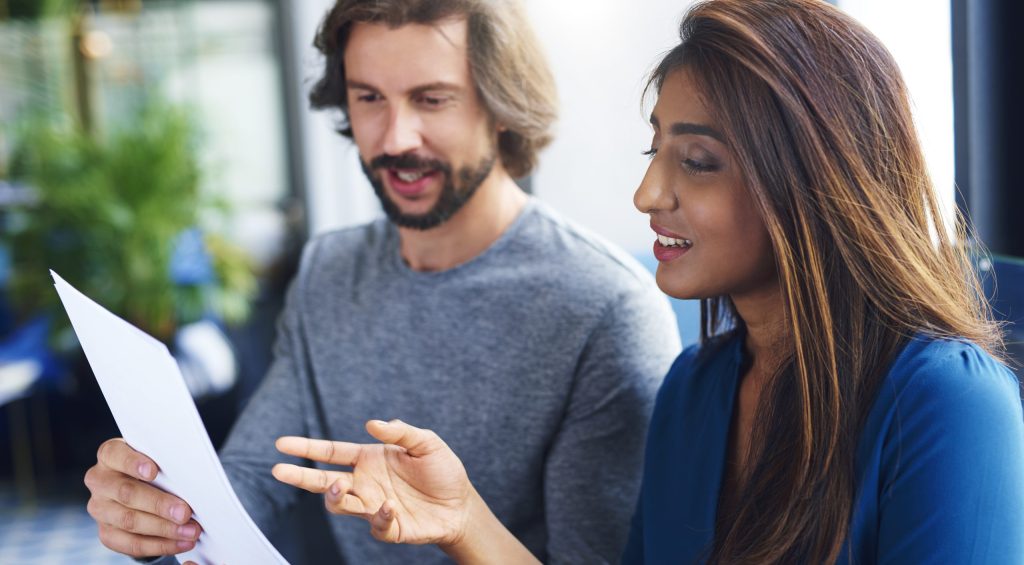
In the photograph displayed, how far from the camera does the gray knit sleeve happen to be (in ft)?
4.28

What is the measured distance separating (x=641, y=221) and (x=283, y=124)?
11.5 ft

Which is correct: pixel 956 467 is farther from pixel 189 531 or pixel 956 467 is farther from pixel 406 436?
pixel 189 531

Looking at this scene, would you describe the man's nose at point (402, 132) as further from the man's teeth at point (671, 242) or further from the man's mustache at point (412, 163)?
the man's teeth at point (671, 242)

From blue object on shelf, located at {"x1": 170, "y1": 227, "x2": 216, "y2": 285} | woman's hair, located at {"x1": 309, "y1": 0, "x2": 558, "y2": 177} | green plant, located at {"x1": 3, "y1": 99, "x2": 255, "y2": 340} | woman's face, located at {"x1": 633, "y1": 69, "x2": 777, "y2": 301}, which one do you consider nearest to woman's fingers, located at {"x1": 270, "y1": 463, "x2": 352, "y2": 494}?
woman's face, located at {"x1": 633, "y1": 69, "x2": 777, "y2": 301}

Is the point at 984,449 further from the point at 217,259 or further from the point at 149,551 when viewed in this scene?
the point at 217,259

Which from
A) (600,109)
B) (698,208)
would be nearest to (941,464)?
(698,208)

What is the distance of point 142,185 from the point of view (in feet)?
12.6

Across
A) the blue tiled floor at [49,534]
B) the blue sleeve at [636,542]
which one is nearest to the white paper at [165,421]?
the blue sleeve at [636,542]

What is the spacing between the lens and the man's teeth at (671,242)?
3.30 feet

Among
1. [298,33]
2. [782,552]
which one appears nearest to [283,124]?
[298,33]

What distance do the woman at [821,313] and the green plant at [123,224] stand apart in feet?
10.2

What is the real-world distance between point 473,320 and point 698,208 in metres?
0.55

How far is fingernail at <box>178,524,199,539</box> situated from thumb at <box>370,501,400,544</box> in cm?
23

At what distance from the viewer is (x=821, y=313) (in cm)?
91
